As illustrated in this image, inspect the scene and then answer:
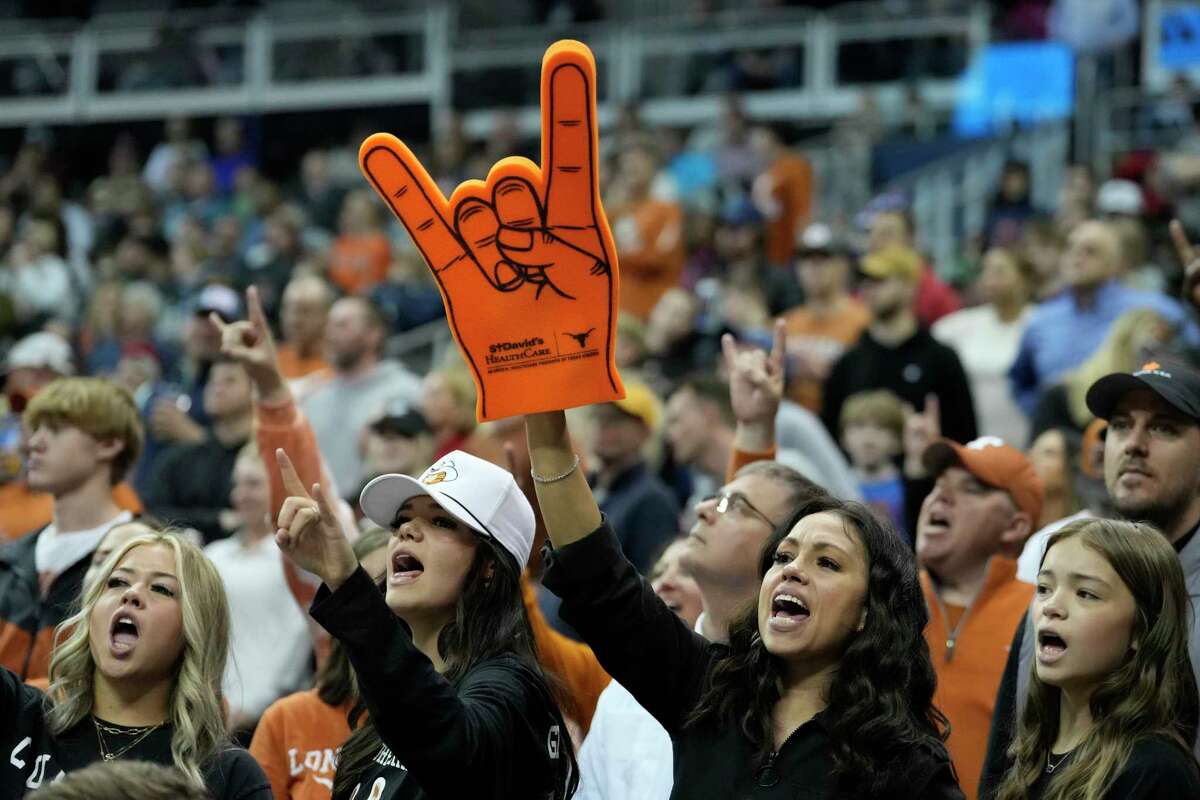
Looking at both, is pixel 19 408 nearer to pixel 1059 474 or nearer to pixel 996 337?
pixel 1059 474

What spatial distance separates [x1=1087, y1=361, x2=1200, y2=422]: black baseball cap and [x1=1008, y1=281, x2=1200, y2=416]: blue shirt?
3793mm

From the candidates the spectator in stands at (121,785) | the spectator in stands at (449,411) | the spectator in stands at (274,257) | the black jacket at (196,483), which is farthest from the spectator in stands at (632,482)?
the spectator in stands at (274,257)

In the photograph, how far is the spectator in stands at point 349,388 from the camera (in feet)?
27.0

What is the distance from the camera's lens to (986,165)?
13805mm

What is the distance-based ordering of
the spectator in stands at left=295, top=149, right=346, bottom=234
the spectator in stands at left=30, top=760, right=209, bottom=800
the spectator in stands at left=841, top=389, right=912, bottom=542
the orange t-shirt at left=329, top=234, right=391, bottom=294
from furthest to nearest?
1. the spectator in stands at left=295, top=149, right=346, bottom=234
2. the orange t-shirt at left=329, top=234, right=391, bottom=294
3. the spectator in stands at left=841, top=389, right=912, bottom=542
4. the spectator in stands at left=30, top=760, right=209, bottom=800

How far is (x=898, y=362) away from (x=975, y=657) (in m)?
3.48

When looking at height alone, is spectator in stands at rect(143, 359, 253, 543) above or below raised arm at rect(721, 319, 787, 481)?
below

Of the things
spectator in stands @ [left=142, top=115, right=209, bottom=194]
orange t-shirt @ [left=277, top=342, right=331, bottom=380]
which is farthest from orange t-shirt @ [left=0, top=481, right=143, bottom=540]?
spectator in stands @ [left=142, top=115, right=209, bottom=194]

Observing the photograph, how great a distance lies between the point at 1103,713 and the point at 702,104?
46.0 feet

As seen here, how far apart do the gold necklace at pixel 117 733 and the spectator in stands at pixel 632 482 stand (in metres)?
2.77

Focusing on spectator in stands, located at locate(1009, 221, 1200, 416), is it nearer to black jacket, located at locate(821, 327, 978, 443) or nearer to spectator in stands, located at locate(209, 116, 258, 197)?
black jacket, located at locate(821, 327, 978, 443)

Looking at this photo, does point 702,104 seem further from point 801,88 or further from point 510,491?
point 510,491

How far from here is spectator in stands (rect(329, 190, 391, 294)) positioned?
1327cm

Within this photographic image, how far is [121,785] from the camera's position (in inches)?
106
